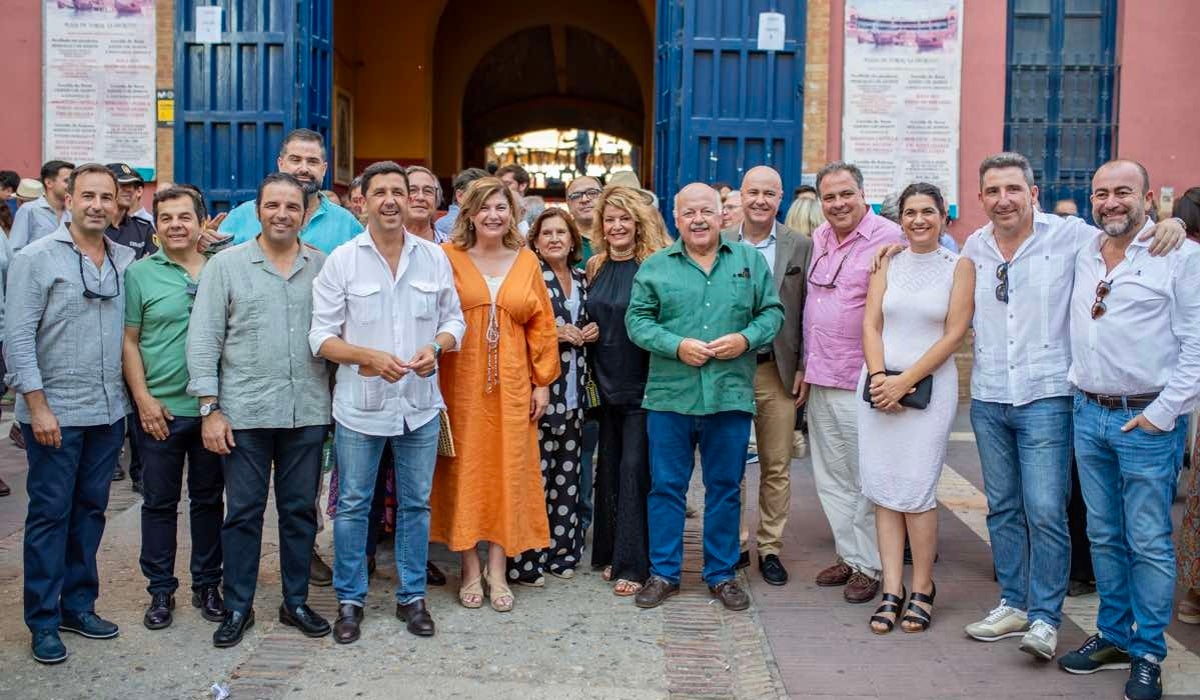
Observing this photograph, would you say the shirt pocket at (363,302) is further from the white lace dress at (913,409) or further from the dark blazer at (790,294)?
the white lace dress at (913,409)

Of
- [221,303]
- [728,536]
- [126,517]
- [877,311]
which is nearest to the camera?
[221,303]

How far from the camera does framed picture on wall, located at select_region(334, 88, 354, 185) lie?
14.7 metres

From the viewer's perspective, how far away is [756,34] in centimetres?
988

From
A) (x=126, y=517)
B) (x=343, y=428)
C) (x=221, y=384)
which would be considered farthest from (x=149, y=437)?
(x=126, y=517)

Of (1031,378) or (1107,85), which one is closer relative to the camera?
(1031,378)

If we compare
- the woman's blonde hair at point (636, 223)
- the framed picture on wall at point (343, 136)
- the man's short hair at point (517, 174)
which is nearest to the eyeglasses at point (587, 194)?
the woman's blonde hair at point (636, 223)

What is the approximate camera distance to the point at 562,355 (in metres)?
5.51

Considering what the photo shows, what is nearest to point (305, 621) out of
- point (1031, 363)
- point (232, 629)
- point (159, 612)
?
point (232, 629)

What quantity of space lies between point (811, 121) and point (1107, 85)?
2.53 m

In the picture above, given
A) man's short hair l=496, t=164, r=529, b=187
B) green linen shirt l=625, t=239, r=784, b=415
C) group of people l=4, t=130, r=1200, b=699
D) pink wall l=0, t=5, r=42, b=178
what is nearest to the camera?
group of people l=4, t=130, r=1200, b=699

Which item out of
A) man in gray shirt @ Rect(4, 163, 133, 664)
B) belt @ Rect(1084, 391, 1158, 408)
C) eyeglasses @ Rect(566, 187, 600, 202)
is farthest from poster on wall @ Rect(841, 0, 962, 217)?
man in gray shirt @ Rect(4, 163, 133, 664)

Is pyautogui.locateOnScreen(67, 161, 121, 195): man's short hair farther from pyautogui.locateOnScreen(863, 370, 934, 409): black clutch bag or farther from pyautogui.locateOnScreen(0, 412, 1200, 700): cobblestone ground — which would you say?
pyautogui.locateOnScreen(863, 370, 934, 409): black clutch bag

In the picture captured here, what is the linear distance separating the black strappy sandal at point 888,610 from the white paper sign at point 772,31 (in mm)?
5922

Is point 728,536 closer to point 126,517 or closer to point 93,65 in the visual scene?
point 126,517
